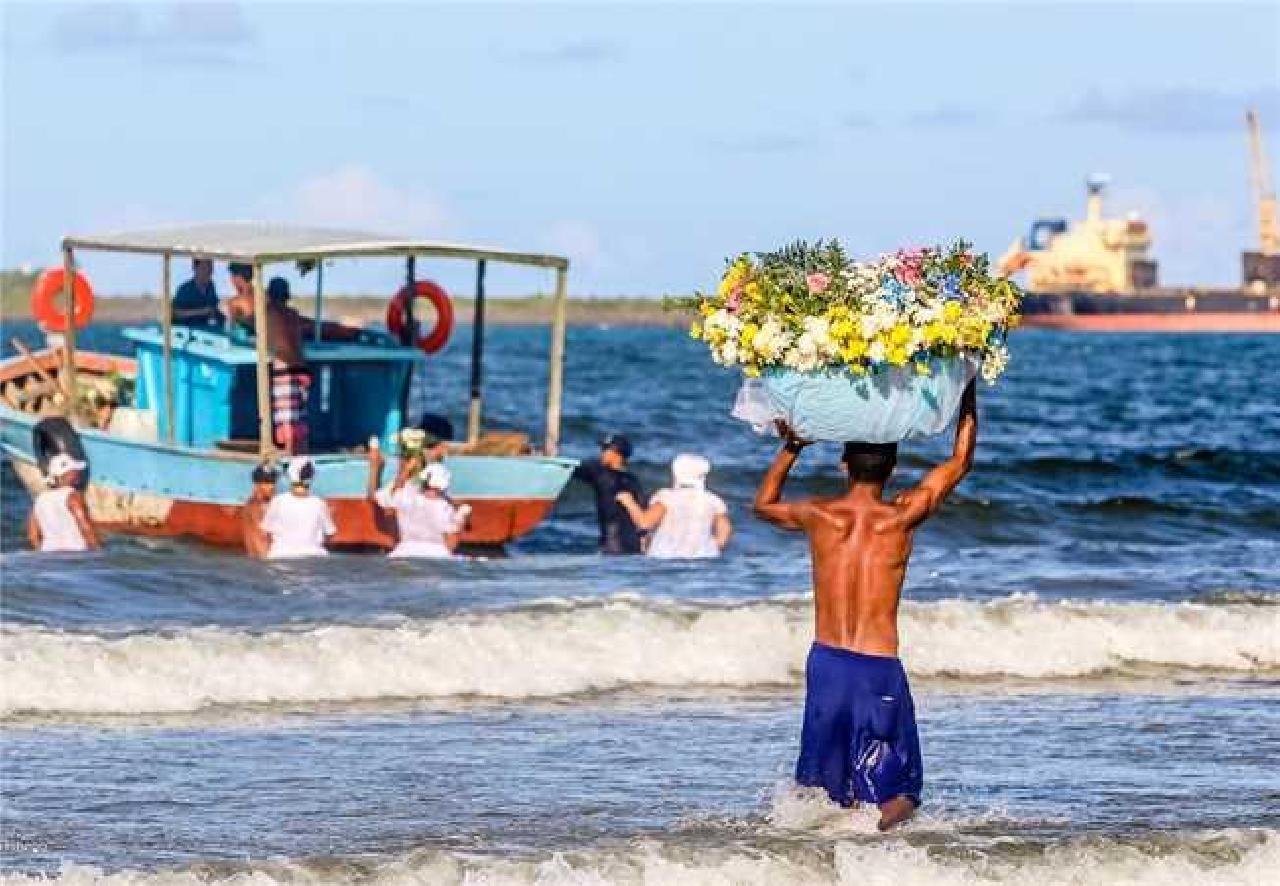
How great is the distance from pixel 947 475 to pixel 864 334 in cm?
73

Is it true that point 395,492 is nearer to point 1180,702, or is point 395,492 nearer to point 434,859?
point 1180,702

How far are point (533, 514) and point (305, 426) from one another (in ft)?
6.10

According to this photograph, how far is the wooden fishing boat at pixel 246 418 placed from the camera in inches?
854

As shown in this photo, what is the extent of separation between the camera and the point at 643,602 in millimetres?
18469

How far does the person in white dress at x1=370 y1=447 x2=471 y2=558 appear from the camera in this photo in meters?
21.2

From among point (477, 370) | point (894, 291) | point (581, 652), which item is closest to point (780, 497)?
point (894, 291)

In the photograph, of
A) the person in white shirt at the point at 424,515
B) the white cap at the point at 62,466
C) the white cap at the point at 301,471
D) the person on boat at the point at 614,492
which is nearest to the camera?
the white cap at the point at 301,471

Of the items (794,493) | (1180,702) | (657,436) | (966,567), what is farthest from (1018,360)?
(1180,702)

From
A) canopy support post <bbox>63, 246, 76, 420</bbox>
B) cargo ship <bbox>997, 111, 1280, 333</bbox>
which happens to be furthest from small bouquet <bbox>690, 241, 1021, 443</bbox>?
cargo ship <bbox>997, 111, 1280, 333</bbox>

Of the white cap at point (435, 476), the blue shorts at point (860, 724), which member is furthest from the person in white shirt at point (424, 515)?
the blue shorts at point (860, 724)

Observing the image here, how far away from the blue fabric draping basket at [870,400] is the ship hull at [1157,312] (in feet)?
380

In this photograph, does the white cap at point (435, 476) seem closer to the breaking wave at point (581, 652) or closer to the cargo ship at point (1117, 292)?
the breaking wave at point (581, 652)

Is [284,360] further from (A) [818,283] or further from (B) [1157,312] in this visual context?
(B) [1157,312]

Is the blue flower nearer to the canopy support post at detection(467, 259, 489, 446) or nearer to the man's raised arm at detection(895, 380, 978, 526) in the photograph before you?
the man's raised arm at detection(895, 380, 978, 526)
